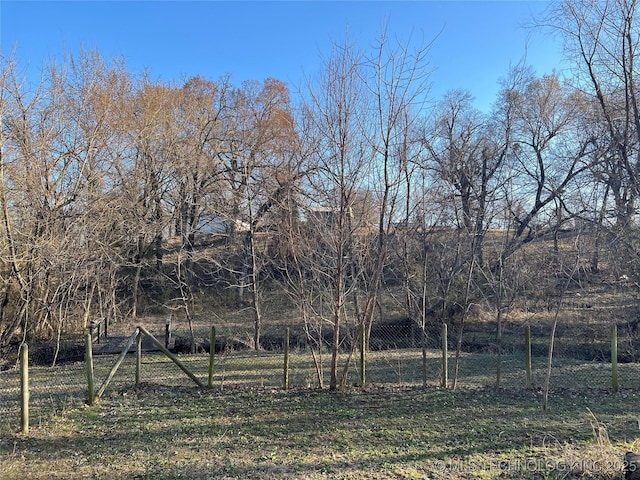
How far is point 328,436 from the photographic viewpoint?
15.3ft

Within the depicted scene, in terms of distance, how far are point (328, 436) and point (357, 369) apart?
3965 millimetres

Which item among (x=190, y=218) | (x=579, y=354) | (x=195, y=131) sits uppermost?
(x=195, y=131)

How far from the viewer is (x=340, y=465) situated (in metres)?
3.89

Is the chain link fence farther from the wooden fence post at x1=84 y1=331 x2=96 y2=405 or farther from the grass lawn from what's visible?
the grass lawn

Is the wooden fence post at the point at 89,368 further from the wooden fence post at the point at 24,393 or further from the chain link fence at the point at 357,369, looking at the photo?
the wooden fence post at the point at 24,393

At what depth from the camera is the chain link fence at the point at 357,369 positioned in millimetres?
6880

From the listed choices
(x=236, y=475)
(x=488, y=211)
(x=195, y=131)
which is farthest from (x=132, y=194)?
(x=236, y=475)

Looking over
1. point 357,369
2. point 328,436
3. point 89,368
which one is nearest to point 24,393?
point 89,368

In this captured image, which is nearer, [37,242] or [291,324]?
[37,242]

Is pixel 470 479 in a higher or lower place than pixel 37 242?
lower

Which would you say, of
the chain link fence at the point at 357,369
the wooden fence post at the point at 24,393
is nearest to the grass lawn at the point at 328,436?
the wooden fence post at the point at 24,393

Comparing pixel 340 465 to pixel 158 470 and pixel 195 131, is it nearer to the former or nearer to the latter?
pixel 158 470

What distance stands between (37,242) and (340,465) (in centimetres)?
1033

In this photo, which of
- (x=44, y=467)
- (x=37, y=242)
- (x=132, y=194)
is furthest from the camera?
(x=132, y=194)
